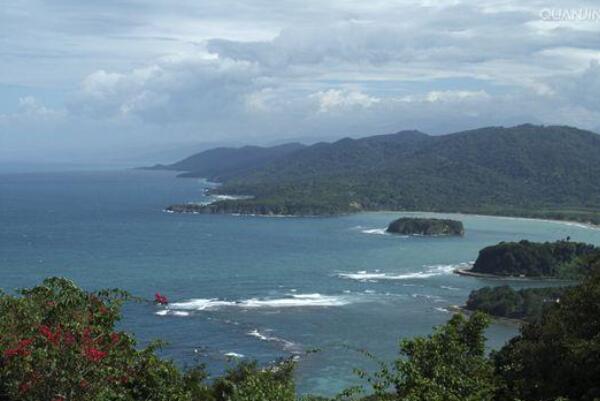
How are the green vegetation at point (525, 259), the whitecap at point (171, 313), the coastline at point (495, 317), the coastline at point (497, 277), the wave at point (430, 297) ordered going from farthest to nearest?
the green vegetation at point (525, 259) → the coastline at point (497, 277) → the wave at point (430, 297) → the coastline at point (495, 317) → the whitecap at point (171, 313)

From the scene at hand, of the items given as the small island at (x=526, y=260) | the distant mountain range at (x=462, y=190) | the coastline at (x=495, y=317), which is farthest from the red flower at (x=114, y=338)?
the distant mountain range at (x=462, y=190)

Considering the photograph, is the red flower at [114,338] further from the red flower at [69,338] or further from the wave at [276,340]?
the wave at [276,340]

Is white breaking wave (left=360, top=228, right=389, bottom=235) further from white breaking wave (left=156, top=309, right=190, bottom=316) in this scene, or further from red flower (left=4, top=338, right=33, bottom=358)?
red flower (left=4, top=338, right=33, bottom=358)

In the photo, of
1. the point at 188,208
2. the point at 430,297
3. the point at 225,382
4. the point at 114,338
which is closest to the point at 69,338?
the point at 114,338

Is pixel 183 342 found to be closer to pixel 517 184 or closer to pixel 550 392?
pixel 550 392

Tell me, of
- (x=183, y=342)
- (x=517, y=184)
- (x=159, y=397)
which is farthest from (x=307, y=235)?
(x=159, y=397)
